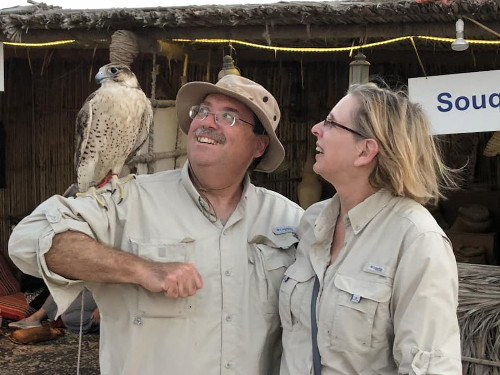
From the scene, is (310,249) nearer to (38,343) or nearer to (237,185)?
(237,185)

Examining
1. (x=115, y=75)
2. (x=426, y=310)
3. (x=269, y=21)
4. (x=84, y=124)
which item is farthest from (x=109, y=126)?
(x=426, y=310)

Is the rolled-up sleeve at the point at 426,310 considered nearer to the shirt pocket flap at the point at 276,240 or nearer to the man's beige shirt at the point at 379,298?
the man's beige shirt at the point at 379,298

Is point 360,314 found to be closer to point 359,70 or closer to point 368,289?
point 368,289

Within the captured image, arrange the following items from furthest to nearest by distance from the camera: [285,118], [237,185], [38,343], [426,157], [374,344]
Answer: [285,118] < [38,343] < [237,185] < [426,157] < [374,344]

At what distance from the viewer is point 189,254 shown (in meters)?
2.29

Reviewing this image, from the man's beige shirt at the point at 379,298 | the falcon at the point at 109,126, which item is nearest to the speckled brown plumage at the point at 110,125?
the falcon at the point at 109,126

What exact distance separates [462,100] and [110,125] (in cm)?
225

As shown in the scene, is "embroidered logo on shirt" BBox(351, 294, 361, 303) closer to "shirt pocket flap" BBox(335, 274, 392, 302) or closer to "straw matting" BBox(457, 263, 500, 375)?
"shirt pocket flap" BBox(335, 274, 392, 302)

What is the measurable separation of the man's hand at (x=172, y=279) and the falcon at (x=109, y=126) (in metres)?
2.03

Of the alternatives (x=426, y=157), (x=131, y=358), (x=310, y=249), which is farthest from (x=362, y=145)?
(x=131, y=358)

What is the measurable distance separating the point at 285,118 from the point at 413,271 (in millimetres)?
5860

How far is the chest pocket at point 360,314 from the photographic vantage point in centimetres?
187

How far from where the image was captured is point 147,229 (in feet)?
7.55

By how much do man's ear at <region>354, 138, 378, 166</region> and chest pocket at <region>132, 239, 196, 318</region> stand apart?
0.66m
